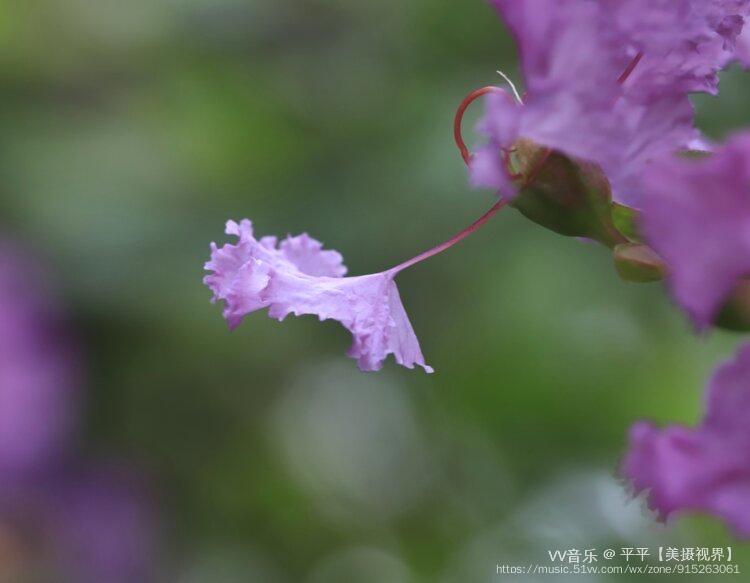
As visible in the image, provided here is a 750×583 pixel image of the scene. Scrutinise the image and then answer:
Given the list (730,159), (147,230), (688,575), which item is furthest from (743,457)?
(147,230)

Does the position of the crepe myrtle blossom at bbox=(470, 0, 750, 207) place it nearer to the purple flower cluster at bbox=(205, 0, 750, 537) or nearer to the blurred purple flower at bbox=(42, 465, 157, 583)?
the purple flower cluster at bbox=(205, 0, 750, 537)

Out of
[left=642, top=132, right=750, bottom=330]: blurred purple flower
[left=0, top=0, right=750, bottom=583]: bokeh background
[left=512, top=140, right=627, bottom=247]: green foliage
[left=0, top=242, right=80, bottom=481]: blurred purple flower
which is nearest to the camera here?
[left=642, top=132, right=750, bottom=330]: blurred purple flower

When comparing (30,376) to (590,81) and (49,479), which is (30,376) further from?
(590,81)

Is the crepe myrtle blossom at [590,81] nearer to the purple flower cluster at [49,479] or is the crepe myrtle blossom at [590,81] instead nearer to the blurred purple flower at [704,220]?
the blurred purple flower at [704,220]

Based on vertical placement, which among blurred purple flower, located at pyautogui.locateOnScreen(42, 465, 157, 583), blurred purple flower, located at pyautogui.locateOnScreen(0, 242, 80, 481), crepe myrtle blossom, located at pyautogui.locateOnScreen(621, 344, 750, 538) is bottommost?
crepe myrtle blossom, located at pyautogui.locateOnScreen(621, 344, 750, 538)

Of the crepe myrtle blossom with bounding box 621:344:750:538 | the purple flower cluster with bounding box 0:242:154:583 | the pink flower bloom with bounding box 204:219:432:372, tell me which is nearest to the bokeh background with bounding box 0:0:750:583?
the purple flower cluster with bounding box 0:242:154:583

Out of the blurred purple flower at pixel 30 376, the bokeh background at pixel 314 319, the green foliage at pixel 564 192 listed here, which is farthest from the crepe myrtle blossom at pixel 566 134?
the blurred purple flower at pixel 30 376

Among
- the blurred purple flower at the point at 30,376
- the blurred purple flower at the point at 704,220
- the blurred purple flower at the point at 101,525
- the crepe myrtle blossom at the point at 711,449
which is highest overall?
the blurred purple flower at the point at 30,376

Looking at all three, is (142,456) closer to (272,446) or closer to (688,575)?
(272,446)
